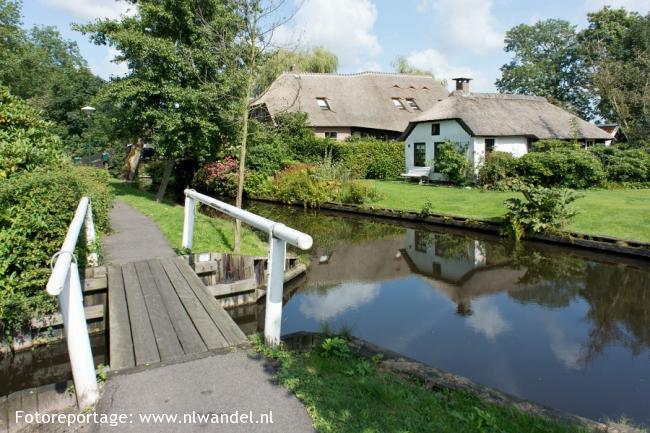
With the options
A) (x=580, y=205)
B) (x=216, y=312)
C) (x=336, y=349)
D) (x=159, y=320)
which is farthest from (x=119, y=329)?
(x=580, y=205)

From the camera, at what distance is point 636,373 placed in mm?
5906

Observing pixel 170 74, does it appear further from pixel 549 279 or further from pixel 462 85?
pixel 462 85

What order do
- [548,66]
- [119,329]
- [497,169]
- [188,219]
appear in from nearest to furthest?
[119,329], [188,219], [497,169], [548,66]

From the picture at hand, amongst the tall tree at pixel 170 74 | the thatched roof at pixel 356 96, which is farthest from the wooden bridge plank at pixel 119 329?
the thatched roof at pixel 356 96

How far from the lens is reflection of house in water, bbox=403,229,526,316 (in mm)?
9625

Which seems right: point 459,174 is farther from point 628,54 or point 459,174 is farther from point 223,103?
point 628,54

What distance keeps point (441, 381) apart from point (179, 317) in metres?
2.65

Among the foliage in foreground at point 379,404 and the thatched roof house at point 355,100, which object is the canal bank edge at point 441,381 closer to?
the foliage in foreground at point 379,404

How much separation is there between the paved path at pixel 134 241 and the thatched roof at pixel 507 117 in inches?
730

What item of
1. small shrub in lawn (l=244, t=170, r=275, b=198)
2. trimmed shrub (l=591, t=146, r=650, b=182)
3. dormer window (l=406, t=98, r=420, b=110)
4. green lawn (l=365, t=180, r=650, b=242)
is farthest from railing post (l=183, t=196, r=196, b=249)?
dormer window (l=406, t=98, r=420, b=110)

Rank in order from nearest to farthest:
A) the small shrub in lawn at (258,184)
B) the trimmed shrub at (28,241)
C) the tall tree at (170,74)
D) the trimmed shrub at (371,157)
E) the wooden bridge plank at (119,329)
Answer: the wooden bridge plank at (119,329) < the trimmed shrub at (28,241) < the tall tree at (170,74) < the small shrub in lawn at (258,184) < the trimmed shrub at (371,157)

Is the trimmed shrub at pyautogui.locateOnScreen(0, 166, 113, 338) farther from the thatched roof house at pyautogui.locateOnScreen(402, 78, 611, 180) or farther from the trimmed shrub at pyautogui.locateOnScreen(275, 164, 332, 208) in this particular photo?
the thatched roof house at pyautogui.locateOnScreen(402, 78, 611, 180)

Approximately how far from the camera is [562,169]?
21.0 metres

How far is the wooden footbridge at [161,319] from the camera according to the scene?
4.02m
